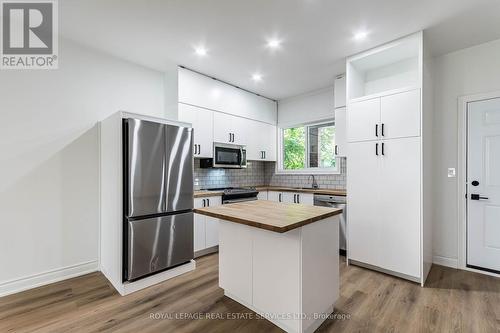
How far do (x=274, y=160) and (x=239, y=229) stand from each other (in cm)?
312

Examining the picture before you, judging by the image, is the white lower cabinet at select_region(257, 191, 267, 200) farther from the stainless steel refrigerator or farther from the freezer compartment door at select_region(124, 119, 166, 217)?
the freezer compartment door at select_region(124, 119, 166, 217)

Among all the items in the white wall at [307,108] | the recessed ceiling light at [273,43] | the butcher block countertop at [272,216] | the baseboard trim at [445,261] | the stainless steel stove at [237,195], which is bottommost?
the baseboard trim at [445,261]

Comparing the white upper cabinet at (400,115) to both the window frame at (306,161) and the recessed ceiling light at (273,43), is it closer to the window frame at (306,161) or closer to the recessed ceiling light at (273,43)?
the window frame at (306,161)

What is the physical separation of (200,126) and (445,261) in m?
3.87

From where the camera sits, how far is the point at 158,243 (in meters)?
2.74

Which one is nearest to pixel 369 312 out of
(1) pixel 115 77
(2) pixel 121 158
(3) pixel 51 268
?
(2) pixel 121 158

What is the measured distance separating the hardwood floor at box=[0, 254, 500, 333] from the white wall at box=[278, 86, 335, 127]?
9.33ft

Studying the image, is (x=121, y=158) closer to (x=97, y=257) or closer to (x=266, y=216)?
(x=97, y=257)

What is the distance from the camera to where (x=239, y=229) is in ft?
7.14

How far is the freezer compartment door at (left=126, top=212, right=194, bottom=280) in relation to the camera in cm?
254

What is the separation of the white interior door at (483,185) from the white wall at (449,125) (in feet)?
0.47

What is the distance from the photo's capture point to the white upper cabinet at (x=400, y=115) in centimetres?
264

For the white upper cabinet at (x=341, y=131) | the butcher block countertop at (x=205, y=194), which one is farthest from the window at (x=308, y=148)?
the butcher block countertop at (x=205, y=194)

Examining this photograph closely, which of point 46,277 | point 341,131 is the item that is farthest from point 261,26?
point 46,277
